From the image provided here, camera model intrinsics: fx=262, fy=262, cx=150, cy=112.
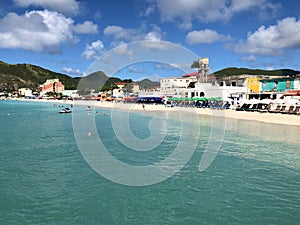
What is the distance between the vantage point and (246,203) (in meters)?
9.37

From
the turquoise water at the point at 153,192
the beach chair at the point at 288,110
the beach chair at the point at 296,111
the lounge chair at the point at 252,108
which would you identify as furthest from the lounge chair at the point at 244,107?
the turquoise water at the point at 153,192

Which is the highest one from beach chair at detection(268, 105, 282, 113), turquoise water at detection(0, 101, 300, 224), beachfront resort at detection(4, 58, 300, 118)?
beachfront resort at detection(4, 58, 300, 118)

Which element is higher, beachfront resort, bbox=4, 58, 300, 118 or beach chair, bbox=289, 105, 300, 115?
beachfront resort, bbox=4, 58, 300, 118

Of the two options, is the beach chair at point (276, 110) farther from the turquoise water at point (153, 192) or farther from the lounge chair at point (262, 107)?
the turquoise water at point (153, 192)

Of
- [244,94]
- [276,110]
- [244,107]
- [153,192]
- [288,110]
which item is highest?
[244,94]

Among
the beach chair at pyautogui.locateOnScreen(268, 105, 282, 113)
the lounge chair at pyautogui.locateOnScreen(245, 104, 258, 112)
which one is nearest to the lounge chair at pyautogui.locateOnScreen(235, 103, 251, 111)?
the lounge chair at pyautogui.locateOnScreen(245, 104, 258, 112)

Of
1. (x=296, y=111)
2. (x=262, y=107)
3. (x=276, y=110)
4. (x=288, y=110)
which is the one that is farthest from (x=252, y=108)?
(x=296, y=111)

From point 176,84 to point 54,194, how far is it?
100 metres

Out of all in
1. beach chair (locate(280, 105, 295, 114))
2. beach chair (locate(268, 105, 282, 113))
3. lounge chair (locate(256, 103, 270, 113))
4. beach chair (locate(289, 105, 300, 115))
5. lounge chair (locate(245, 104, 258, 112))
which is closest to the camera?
beach chair (locate(289, 105, 300, 115))

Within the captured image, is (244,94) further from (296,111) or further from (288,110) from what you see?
(296,111)

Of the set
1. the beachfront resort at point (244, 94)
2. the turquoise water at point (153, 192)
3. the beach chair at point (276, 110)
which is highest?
the beachfront resort at point (244, 94)

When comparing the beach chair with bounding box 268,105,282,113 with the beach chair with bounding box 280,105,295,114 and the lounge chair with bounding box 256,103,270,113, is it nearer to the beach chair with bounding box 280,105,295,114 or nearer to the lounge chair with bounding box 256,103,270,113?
the lounge chair with bounding box 256,103,270,113

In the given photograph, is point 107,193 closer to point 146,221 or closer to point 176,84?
point 146,221

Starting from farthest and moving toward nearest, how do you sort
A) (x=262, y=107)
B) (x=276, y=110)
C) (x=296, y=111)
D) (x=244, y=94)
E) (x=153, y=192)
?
(x=244, y=94) → (x=262, y=107) → (x=276, y=110) → (x=296, y=111) → (x=153, y=192)
